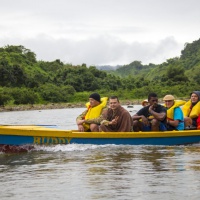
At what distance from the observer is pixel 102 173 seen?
7.80 m

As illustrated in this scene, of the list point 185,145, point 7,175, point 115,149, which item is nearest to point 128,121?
point 115,149

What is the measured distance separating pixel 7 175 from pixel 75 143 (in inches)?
108

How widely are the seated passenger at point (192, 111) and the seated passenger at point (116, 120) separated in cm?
175

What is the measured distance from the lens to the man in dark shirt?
1061 cm

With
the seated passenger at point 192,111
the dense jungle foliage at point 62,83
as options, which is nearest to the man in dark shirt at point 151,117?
the seated passenger at point 192,111

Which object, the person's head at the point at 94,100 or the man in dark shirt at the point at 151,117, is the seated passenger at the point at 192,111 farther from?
the person's head at the point at 94,100

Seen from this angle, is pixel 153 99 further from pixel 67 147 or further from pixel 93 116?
pixel 67 147

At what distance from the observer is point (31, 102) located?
52.3 meters

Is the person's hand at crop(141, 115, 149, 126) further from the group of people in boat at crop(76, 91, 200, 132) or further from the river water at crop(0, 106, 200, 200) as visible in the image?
the river water at crop(0, 106, 200, 200)

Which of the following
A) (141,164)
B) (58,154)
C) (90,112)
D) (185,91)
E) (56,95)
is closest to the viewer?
(141,164)

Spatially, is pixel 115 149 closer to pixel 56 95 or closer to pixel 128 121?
pixel 128 121

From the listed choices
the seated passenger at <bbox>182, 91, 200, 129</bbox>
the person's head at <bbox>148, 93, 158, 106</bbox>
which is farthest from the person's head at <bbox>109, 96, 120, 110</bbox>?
the seated passenger at <bbox>182, 91, 200, 129</bbox>

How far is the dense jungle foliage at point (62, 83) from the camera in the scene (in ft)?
170

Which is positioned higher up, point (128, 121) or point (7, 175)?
point (128, 121)
